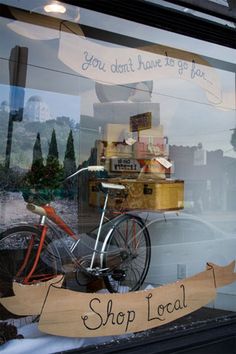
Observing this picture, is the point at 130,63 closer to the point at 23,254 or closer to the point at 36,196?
the point at 36,196

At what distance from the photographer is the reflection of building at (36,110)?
388cm

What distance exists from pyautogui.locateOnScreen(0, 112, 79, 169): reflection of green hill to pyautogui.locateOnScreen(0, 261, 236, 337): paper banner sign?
1.44 m

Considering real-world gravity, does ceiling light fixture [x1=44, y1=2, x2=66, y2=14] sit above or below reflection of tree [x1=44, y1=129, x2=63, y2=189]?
above

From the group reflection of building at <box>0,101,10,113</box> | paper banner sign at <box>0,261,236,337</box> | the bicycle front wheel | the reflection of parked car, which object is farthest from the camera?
reflection of building at <box>0,101,10,113</box>

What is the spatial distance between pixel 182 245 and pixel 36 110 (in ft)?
5.91

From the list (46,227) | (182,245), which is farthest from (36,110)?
(182,245)

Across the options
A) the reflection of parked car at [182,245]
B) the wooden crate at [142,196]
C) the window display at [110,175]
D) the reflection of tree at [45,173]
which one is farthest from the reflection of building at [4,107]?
the reflection of parked car at [182,245]

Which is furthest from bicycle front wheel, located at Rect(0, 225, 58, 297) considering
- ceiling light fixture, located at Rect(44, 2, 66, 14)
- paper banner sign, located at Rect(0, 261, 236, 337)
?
ceiling light fixture, located at Rect(44, 2, 66, 14)

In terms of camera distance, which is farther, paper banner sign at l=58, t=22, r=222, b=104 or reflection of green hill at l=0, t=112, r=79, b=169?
reflection of green hill at l=0, t=112, r=79, b=169

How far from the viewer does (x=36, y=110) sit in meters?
3.96

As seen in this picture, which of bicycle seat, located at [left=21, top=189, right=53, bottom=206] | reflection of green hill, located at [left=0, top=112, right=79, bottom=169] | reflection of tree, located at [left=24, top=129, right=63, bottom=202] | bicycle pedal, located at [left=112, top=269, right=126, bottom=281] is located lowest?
bicycle pedal, located at [left=112, top=269, right=126, bottom=281]

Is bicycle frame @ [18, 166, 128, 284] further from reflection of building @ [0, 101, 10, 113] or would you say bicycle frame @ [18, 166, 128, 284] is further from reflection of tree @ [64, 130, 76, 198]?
reflection of building @ [0, 101, 10, 113]

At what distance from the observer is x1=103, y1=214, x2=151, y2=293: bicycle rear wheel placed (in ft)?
10.4

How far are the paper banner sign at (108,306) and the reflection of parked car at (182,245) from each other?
0.33 metres
